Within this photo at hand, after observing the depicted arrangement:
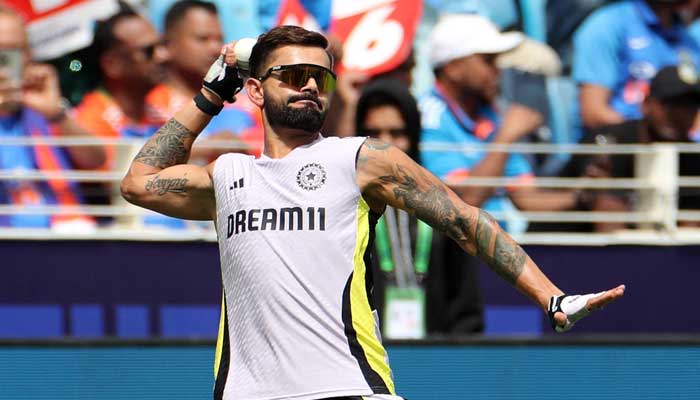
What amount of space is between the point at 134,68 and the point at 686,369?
361 centimetres

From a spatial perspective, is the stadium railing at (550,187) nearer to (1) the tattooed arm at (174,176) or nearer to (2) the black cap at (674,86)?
(2) the black cap at (674,86)

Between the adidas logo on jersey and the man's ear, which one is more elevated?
the man's ear

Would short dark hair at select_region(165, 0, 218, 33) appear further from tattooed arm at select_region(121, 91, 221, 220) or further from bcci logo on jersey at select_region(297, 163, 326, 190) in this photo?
bcci logo on jersey at select_region(297, 163, 326, 190)

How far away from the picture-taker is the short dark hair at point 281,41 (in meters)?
4.43

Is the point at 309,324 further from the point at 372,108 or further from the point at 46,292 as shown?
the point at 46,292

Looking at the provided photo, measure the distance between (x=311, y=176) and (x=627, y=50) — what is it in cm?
446

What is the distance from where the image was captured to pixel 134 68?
26.1ft

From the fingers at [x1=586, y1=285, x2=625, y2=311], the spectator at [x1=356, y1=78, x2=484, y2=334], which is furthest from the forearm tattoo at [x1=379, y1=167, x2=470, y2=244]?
the spectator at [x1=356, y1=78, x2=484, y2=334]

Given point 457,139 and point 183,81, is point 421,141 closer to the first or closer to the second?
point 457,139

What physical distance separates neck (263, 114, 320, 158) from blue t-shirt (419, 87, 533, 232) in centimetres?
331

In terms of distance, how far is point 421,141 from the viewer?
7609 millimetres

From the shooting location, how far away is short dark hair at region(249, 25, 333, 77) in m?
4.43

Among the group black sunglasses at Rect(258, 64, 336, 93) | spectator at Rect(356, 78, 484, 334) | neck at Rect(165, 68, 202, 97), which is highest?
neck at Rect(165, 68, 202, 97)

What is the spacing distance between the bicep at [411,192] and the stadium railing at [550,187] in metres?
3.21
